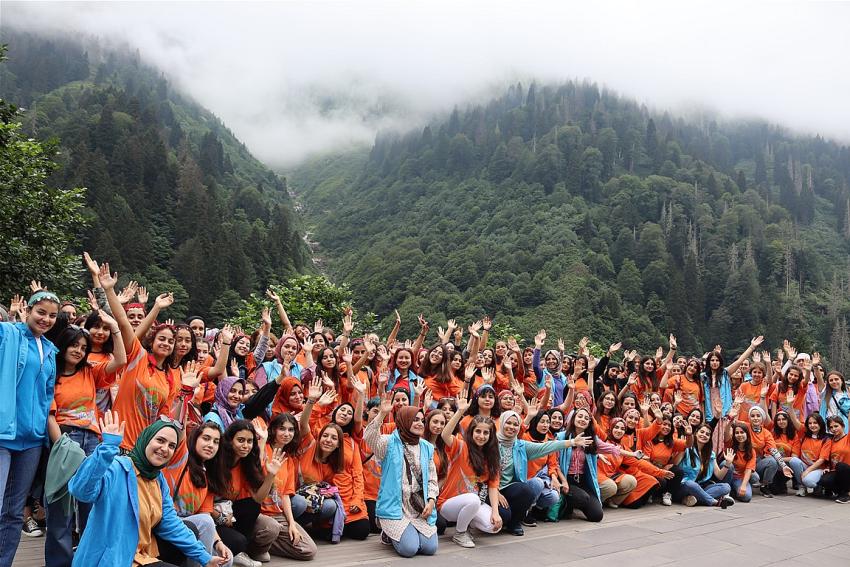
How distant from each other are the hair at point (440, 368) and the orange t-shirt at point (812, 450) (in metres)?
5.45

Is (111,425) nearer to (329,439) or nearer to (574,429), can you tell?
(329,439)

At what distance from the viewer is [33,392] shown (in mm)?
4180

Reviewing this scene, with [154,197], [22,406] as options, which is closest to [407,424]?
[22,406]

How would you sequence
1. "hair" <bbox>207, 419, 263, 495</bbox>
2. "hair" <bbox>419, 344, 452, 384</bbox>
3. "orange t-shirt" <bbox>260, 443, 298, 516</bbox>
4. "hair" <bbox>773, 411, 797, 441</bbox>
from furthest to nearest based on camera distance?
1. "hair" <bbox>773, 411, 797, 441</bbox>
2. "hair" <bbox>419, 344, 452, 384</bbox>
3. "orange t-shirt" <bbox>260, 443, 298, 516</bbox>
4. "hair" <bbox>207, 419, 263, 495</bbox>

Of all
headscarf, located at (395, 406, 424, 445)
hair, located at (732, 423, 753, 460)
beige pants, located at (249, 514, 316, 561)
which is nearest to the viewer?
beige pants, located at (249, 514, 316, 561)

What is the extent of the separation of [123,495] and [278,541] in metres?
1.82

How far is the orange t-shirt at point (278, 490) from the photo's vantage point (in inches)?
205

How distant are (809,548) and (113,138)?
62386 millimetres

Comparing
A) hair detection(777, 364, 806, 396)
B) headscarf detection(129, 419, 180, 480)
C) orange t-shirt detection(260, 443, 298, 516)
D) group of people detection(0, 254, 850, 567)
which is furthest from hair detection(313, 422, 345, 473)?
hair detection(777, 364, 806, 396)

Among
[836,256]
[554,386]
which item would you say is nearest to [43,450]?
[554,386]

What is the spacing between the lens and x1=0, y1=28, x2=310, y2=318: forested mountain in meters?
45.9

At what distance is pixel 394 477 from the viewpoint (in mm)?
5617

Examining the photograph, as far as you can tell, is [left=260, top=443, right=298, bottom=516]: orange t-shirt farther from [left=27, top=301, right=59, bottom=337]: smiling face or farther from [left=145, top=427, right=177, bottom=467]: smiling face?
[left=27, top=301, right=59, bottom=337]: smiling face

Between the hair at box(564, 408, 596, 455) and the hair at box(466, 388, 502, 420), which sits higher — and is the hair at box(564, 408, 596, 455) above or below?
below
